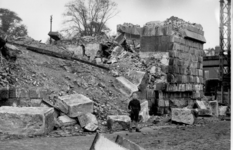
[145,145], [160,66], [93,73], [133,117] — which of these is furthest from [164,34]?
[145,145]

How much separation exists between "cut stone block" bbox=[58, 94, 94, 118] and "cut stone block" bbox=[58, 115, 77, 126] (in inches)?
4.3

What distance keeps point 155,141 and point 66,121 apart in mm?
2245

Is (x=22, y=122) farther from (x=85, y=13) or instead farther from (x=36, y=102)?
(x=85, y=13)

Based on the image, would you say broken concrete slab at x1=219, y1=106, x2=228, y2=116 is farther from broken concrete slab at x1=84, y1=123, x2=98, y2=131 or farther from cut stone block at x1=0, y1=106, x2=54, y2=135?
cut stone block at x1=0, y1=106, x2=54, y2=135

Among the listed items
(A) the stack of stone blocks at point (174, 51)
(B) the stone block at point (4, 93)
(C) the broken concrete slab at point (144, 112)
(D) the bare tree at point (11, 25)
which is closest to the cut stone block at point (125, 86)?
(C) the broken concrete slab at point (144, 112)

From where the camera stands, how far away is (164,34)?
12.7m

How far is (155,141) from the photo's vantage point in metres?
7.21

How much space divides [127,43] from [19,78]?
5.92 m

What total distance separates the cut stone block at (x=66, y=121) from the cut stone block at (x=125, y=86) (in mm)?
3154

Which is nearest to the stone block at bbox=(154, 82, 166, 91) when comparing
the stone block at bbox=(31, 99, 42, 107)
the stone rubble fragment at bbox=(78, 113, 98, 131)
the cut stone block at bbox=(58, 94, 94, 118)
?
the cut stone block at bbox=(58, 94, 94, 118)

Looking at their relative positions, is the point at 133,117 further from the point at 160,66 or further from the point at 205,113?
the point at 205,113

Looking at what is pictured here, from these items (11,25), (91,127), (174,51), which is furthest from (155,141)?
(11,25)

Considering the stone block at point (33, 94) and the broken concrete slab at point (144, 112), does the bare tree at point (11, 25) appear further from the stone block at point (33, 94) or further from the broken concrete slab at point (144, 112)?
the broken concrete slab at point (144, 112)

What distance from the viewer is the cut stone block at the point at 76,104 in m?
8.28
